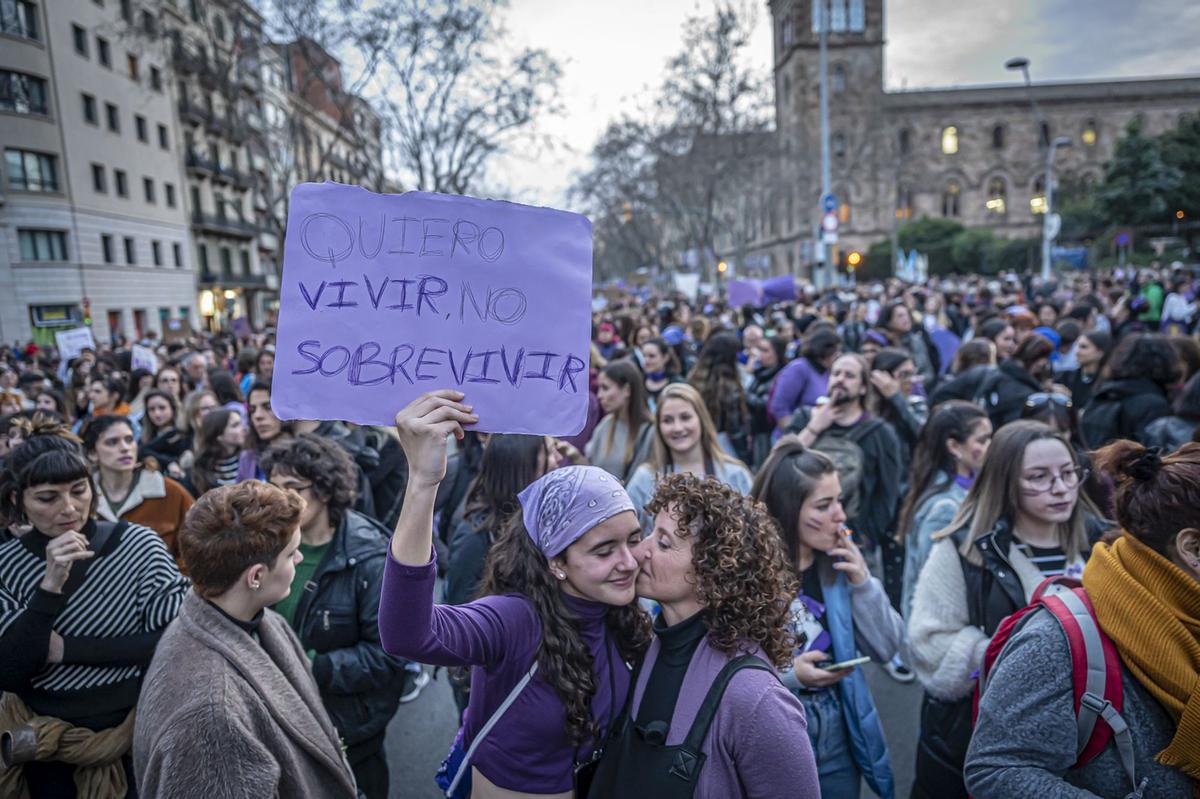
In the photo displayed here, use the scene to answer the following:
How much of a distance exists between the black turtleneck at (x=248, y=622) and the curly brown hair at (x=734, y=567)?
1.32 meters

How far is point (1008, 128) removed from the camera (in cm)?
6184

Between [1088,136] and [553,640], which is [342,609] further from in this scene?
[1088,136]

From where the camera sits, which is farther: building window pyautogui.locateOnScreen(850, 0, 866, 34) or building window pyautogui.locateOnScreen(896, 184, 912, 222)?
building window pyautogui.locateOnScreen(896, 184, 912, 222)

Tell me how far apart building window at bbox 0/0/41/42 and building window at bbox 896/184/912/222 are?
58.1 meters

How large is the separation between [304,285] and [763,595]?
1.41 m

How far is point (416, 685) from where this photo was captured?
16.5 ft

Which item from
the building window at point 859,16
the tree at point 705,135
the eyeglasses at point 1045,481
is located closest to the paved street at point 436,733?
the eyeglasses at point 1045,481

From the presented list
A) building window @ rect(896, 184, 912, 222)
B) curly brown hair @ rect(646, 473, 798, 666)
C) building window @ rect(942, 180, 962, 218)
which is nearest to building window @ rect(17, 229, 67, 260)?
curly brown hair @ rect(646, 473, 798, 666)

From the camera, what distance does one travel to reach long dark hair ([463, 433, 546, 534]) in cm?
324

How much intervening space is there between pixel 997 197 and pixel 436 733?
7101cm

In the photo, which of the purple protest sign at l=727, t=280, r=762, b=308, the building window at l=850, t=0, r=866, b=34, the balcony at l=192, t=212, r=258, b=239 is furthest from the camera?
the building window at l=850, t=0, r=866, b=34

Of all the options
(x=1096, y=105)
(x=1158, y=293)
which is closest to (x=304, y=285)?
(x=1158, y=293)

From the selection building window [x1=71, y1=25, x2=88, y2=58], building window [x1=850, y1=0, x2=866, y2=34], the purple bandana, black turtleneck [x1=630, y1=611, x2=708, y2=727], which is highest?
building window [x1=850, y1=0, x2=866, y2=34]

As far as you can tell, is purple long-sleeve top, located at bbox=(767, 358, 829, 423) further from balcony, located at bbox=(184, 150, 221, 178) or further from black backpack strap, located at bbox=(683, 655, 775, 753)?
balcony, located at bbox=(184, 150, 221, 178)
